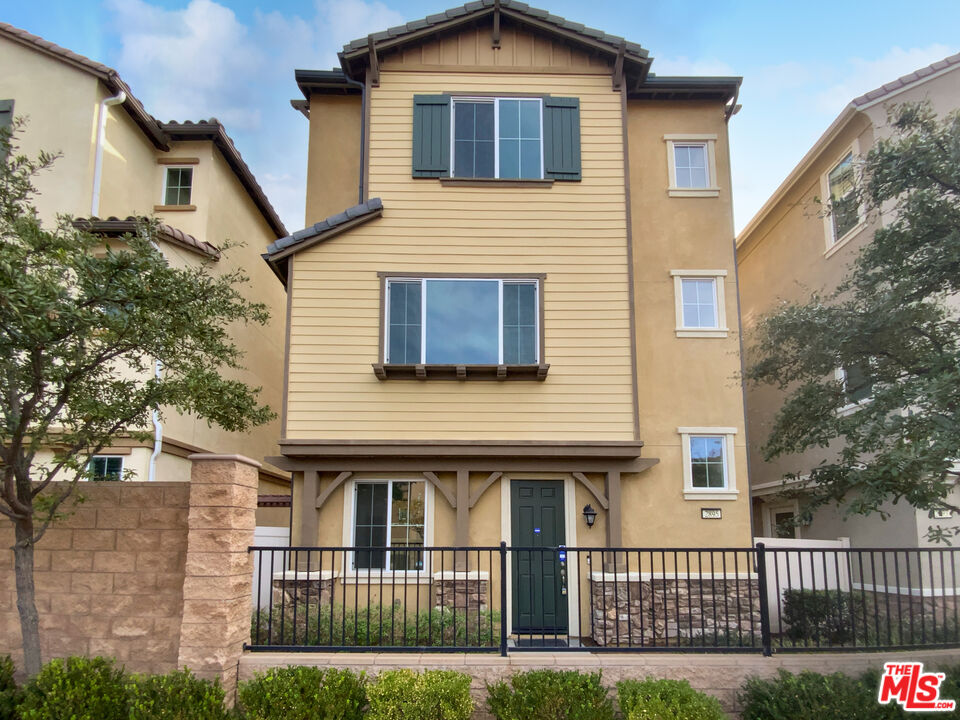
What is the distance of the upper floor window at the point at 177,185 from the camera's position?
14.3 meters

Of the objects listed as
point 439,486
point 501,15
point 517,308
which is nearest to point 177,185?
point 501,15

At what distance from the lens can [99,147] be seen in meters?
12.3

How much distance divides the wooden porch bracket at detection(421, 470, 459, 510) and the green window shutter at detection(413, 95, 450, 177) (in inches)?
194

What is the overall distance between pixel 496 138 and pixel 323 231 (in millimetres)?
3343

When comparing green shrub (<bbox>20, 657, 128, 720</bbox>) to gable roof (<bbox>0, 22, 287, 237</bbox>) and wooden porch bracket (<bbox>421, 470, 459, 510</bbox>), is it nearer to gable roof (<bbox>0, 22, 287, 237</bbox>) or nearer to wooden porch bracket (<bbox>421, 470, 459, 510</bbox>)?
wooden porch bracket (<bbox>421, 470, 459, 510</bbox>)

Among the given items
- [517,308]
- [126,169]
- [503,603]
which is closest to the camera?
[503,603]

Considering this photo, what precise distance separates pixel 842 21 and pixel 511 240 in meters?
6.22

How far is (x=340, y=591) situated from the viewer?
10.8m

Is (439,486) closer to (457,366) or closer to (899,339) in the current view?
(457,366)

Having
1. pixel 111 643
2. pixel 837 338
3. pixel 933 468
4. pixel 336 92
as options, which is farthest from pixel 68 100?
pixel 933 468

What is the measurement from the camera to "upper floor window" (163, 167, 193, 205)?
14.3m

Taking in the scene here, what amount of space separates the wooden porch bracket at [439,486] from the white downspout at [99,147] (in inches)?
283

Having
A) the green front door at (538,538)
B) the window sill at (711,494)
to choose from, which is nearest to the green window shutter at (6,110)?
the green front door at (538,538)

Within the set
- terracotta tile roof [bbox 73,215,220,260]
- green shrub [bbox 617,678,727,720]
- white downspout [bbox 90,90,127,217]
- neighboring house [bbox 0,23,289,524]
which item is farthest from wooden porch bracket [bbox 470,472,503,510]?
white downspout [bbox 90,90,127,217]
